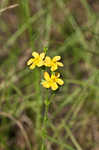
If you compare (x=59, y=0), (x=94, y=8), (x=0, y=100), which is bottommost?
(x=0, y=100)

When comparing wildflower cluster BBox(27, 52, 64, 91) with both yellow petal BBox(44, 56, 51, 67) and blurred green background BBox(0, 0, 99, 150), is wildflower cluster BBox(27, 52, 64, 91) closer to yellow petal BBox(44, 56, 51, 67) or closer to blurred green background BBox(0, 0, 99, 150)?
yellow petal BBox(44, 56, 51, 67)

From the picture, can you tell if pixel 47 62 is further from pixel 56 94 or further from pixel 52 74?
pixel 56 94

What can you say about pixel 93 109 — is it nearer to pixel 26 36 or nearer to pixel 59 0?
pixel 59 0

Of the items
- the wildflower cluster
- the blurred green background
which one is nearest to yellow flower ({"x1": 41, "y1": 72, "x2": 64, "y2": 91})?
the wildflower cluster

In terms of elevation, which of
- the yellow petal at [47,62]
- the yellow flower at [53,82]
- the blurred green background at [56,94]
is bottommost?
the yellow flower at [53,82]

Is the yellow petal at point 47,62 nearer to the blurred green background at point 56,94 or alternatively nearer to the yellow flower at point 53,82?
the yellow flower at point 53,82

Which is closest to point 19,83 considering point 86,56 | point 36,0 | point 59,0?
point 86,56

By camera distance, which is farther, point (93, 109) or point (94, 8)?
point (94, 8)

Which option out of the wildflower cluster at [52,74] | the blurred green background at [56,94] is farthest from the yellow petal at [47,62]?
the blurred green background at [56,94]

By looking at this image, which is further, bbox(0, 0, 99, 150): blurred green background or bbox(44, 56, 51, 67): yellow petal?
bbox(0, 0, 99, 150): blurred green background
